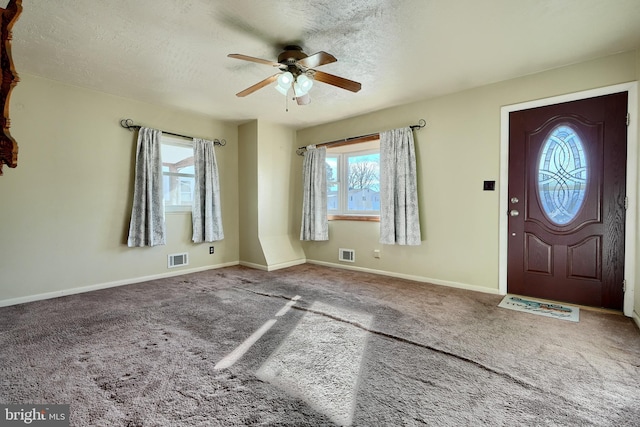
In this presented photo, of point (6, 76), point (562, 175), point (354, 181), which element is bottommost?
point (562, 175)

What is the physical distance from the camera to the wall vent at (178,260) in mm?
4180

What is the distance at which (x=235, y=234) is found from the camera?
16.4ft

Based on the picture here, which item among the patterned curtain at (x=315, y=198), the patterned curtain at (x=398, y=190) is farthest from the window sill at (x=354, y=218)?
the patterned curtain at (x=398, y=190)

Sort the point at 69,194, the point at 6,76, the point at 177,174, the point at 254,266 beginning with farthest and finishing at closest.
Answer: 1. the point at 254,266
2. the point at 177,174
3. the point at 69,194
4. the point at 6,76

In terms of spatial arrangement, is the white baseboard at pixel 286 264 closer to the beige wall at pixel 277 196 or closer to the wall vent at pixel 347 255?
the beige wall at pixel 277 196

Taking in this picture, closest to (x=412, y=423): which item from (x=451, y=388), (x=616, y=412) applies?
(x=451, y=388)

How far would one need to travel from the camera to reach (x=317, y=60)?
2227mm

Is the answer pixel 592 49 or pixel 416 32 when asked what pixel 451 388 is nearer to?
pixel 416 32

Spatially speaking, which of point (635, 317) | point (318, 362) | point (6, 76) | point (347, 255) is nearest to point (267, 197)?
point (347, 255)

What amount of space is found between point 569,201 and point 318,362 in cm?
292

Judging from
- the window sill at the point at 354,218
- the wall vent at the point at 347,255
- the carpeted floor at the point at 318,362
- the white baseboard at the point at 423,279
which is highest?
the window sill at the point at 354,218

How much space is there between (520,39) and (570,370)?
2.53 meters

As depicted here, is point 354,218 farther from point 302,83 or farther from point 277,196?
point 302,83

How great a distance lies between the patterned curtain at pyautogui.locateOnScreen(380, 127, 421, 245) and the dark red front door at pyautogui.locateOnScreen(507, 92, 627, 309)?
108 cm
